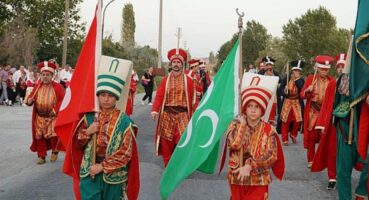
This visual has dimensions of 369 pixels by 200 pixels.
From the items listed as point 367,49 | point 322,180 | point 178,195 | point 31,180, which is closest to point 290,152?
point 322,180

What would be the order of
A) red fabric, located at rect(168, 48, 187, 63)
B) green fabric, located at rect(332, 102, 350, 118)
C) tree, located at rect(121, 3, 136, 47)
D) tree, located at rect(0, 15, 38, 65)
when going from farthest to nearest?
tree, located at rect(121, 3, 136, 47)
tree, located at rect(0, 15, 38, 65)
red fabric, located at rect(168, 48, 187, 63)
green fabric, located at rect(332, 102, 350, 118)

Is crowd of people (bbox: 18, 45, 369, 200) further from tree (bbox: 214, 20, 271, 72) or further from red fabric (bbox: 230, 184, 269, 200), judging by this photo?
tree (bbox: 214, 20, 271, 72)

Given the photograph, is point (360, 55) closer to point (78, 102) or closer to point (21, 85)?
point (78, 102)

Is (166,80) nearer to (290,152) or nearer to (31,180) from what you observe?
(31,180)

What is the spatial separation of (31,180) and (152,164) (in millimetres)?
2221

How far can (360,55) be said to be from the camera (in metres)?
5.34

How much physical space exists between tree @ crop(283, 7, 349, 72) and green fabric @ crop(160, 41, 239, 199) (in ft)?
A: 191

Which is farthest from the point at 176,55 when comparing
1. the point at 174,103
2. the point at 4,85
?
the point at 4,85

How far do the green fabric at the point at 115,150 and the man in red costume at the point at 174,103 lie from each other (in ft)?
13.3

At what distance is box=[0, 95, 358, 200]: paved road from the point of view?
7.41 metres

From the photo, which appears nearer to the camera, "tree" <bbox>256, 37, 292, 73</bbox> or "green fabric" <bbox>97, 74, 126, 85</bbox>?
"green fabric" <bbox>97, 74, 126, 85</bbox>

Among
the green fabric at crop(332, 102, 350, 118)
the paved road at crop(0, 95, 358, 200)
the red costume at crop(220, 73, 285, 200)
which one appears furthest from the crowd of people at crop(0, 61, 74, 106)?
the red costume at crop(220, 73, 285, 200)

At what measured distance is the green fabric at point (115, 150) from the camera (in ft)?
16.4

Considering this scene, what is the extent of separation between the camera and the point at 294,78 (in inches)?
489
